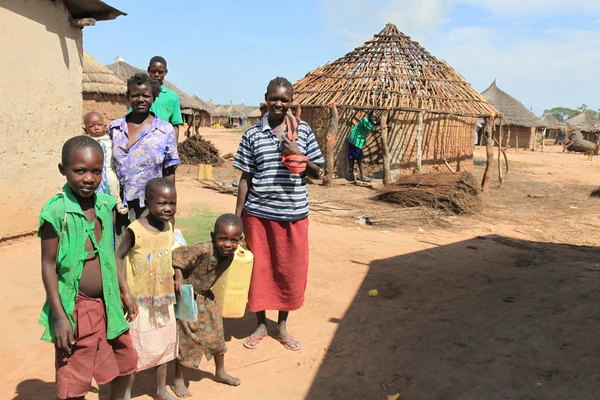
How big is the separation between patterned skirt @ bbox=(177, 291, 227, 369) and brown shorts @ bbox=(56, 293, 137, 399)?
1.74ft

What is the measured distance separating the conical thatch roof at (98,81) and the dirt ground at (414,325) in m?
11.6

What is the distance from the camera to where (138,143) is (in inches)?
118

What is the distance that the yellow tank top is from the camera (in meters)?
2.47

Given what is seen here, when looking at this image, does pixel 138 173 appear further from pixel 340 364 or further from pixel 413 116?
pixel 413 116

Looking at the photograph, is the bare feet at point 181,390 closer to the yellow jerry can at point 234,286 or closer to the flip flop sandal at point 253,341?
the yellow jerry can at point 234,286

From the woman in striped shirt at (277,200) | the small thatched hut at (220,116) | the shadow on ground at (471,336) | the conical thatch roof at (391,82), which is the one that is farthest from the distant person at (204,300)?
the small thatched hut at (220,116)

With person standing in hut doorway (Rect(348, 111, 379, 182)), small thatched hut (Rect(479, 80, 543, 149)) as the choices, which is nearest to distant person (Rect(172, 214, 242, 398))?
person standing in hut doorway (Rect(348, 111, 379, 182))

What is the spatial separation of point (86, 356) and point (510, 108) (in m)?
29.3

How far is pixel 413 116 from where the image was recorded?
12492 millimetres

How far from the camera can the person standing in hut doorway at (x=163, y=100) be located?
4020 mm

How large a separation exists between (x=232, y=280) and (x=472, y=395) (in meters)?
1.52

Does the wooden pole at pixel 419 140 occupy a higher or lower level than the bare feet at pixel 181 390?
higher

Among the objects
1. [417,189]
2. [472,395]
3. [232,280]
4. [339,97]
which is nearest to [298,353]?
[232,280]

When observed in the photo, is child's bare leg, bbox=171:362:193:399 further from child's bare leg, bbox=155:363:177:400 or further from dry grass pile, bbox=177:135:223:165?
dry grass pile, bbox=177:135:223:165
